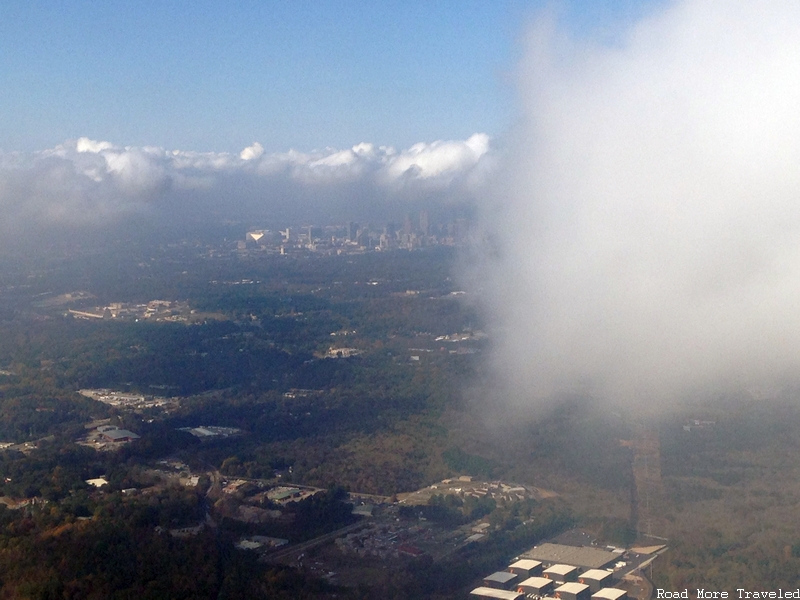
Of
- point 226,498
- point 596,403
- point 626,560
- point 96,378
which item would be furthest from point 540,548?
point 96,378

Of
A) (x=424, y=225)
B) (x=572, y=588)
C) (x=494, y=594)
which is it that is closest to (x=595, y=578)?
(x=572, y=588)

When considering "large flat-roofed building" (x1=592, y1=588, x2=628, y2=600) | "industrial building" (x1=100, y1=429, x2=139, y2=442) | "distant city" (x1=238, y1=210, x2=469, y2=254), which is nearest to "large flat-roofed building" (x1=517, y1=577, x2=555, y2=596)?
"large flat-roofed building" (x1=592, y1=588, x2=628, y2=600)

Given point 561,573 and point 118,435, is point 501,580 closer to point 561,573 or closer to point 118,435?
point 561,573

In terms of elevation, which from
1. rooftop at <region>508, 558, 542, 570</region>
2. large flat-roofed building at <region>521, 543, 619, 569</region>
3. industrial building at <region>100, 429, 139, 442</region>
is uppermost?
industrial building at <region>100, 429, 139, 442</region>

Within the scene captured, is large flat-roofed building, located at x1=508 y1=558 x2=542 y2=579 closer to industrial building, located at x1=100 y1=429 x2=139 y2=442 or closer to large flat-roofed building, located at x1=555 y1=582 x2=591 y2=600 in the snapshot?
large flat-roofed building, located at x1=555 y1=582 x2=591 y2=600

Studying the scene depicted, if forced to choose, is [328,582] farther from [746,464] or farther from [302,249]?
[302,249]

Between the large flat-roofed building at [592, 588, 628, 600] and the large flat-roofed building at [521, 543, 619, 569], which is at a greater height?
the large flat-roofed building at [521, 543, 619, 569]
